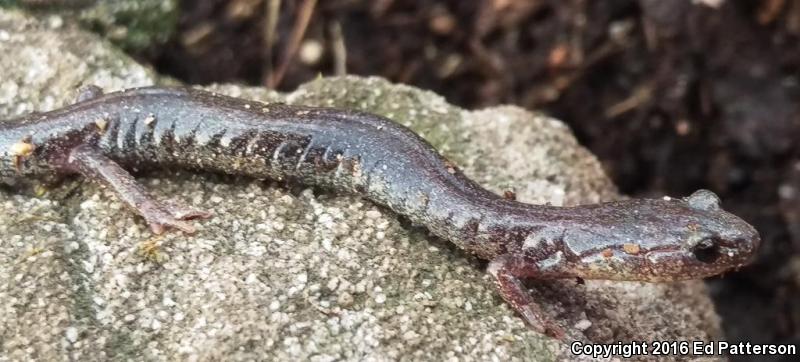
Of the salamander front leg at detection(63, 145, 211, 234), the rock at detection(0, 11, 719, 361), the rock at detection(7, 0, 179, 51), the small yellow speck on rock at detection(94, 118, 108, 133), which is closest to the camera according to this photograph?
the rock at detection(0, 11, 719, 361)

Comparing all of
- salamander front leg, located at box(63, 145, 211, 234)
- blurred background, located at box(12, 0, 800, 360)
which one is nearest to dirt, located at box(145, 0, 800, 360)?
blurred background, located at box(12, 0, 800, 360)

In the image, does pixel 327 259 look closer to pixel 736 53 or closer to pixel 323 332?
pixel 323 332

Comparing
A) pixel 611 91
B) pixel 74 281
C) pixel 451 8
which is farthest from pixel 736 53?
pixel 74 281

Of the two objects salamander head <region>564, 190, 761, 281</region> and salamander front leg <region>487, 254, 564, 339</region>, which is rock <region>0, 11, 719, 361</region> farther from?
salamander head <region>564, 190, 761, 281</region>

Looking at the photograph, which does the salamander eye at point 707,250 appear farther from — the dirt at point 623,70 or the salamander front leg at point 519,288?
the dirt at point 623,70

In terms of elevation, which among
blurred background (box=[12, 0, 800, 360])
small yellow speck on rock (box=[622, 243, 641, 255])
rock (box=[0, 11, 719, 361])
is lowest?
rock (box=[0, 11, 719, 361])

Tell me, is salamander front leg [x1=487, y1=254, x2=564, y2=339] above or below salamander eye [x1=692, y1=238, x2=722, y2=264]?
below

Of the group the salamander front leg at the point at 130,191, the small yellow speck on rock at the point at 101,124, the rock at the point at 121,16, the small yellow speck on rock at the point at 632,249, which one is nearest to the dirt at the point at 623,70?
the rock at the point at 121,16

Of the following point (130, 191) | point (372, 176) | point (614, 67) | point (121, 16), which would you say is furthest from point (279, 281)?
point (614, 67)

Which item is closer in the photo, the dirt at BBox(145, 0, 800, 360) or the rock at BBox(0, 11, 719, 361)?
the rock at BBox(0, 11, 719, 361)
